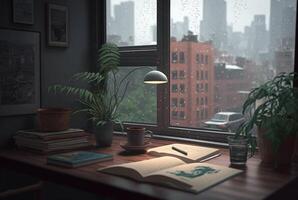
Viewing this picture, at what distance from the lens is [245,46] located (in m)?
2.16

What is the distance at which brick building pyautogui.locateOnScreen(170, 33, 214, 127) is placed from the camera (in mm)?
2316

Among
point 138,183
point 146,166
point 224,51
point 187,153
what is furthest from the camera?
point 224,51

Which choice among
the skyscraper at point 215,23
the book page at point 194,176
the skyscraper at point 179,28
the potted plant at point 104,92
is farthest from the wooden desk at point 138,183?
the skyscraper at point 179,28

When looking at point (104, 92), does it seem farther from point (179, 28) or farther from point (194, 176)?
point (194, 176)

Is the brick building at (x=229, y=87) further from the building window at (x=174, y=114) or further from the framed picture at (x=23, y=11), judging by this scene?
the framed picture at (x=23, y=11)

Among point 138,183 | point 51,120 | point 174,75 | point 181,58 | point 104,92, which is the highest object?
point 181,58

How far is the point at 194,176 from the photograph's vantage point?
1.48m

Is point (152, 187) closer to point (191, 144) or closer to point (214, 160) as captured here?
point (214, 160)

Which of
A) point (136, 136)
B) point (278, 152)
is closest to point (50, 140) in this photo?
point (136, 136)

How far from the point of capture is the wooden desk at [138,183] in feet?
4.33

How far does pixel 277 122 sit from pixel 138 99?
3.90ft

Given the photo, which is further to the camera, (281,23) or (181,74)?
(181,74)

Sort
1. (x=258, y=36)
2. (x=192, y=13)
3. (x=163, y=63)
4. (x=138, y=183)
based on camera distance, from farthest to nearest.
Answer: (x=163, y=63) → (x=192, y=13) → (x=258, y=36) → (x=138, y=183)

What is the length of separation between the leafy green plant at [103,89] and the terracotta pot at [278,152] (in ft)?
2.95
